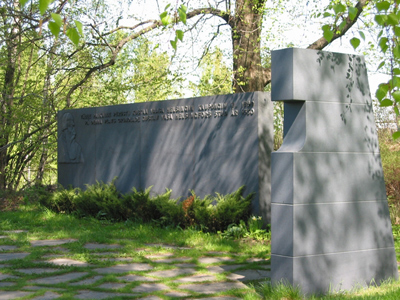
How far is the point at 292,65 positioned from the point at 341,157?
1.17 metres

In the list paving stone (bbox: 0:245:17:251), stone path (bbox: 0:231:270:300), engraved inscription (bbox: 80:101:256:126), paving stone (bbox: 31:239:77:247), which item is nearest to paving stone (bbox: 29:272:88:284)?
stone path (bbox: 0:231:270:300)

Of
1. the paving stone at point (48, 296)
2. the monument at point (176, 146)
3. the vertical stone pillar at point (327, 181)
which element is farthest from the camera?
the monument at point (176, 146)

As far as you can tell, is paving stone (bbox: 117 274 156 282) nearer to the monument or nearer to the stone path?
the stone path

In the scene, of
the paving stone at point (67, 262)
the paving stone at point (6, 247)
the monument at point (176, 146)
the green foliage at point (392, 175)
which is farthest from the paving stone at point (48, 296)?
the green foliage at point (392, 175)

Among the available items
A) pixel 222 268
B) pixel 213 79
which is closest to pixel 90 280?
pixel 222 268

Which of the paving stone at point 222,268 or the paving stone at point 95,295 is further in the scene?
the paving stone at point 222,268

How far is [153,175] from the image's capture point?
11.4m

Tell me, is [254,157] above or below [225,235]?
above

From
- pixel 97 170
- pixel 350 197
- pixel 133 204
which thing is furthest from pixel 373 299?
pixel 97 170

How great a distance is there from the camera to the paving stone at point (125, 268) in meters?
6.61

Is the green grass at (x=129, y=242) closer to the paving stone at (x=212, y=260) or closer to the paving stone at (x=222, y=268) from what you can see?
the paving stone at (x=212, y=260)

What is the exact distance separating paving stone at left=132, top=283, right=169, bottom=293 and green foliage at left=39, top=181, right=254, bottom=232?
3.20 metres

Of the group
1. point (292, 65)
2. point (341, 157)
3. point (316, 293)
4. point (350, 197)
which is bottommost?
point (316, 293)

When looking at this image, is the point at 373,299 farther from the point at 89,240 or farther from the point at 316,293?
the point at 89,240
